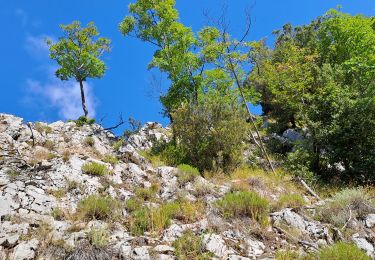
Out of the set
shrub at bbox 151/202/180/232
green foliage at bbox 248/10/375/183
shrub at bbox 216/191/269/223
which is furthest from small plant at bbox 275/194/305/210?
green foliage at bbox 248/10/375/183

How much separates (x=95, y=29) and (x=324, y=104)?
20.2 m

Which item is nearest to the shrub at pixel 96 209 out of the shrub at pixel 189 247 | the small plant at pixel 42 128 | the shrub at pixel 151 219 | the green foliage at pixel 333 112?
the shrub at pixel 151 219

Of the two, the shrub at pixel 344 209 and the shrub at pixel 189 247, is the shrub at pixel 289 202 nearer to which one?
the shrub at pixel 344 209

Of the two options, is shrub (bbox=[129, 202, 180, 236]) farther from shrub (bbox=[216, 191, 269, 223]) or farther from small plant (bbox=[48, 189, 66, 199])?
small plant (bbox=[48, 189, 66, 199])

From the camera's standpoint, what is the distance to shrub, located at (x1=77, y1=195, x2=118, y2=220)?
1011cm

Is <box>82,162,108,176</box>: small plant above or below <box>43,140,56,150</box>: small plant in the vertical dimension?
below

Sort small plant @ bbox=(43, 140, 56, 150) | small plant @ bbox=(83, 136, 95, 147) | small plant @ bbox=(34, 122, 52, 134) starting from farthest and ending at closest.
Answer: small plant @ bbox=(34, 122, 52, 134) < small plant @ bbox=(83, 136, 95, 147) < small plant @ bbox=(43, 140, 56, 150)

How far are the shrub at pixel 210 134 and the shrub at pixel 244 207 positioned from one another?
6.23 meters

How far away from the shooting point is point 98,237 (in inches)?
339

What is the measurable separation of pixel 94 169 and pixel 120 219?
11.4 ft

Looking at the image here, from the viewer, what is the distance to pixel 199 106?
18625 millimetres

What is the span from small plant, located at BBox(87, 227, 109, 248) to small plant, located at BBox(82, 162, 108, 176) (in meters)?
4.42

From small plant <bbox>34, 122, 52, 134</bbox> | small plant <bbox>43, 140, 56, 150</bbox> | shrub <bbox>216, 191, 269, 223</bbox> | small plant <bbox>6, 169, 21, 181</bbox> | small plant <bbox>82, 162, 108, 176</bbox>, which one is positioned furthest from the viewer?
small plant <bbox>34, 122, 52, 134</bbox>

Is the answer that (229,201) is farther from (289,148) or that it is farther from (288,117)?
(288,117)
